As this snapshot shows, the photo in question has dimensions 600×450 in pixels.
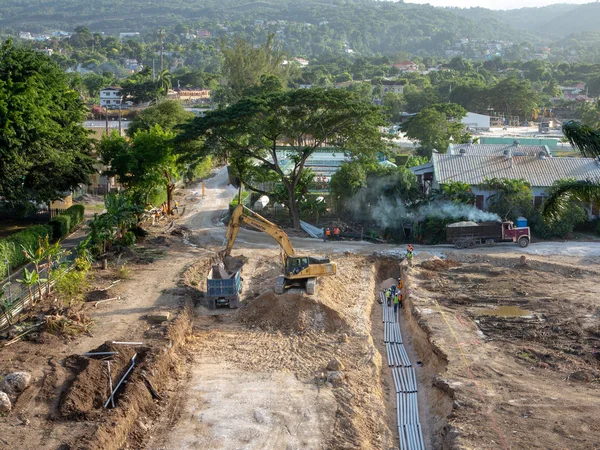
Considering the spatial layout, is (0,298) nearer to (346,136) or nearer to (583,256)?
(346,136)

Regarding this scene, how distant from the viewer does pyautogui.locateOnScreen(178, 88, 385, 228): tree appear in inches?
1743

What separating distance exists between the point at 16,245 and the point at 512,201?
28656 millimetres

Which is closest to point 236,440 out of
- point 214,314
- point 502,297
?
point 214,314

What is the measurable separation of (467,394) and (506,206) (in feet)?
78.2

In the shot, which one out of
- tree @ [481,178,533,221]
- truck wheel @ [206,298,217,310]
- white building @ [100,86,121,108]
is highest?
white building @ [100,86,121,108]

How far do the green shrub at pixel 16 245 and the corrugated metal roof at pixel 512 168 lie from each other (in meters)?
25.2

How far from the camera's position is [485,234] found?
4300 centimetres

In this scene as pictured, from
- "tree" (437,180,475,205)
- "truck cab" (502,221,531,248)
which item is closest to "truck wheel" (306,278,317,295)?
"truck cab" (502,221,531,248)

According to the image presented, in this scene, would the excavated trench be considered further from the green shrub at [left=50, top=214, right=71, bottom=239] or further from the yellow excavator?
the green shrub at [left=50, top=214, right=71, bottom=239]

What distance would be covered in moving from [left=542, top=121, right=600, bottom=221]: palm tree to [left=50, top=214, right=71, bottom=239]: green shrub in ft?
91.1

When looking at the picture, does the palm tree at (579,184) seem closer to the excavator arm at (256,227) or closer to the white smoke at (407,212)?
the excavator arm at (256,227)

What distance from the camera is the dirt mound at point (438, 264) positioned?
39.3 meters

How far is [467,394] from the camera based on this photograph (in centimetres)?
2350

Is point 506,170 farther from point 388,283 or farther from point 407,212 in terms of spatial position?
point 388,283
